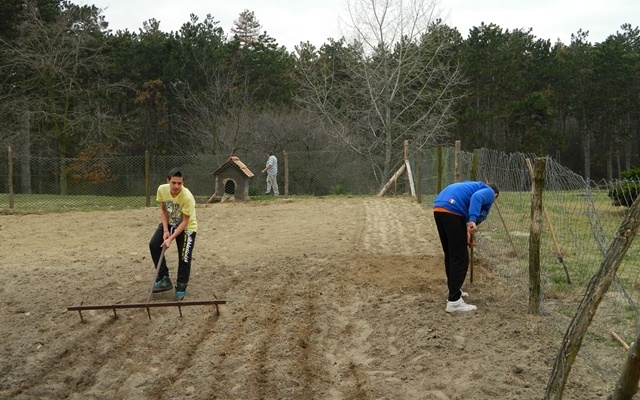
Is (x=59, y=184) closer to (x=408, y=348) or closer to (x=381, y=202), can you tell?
(x=381, y=202)

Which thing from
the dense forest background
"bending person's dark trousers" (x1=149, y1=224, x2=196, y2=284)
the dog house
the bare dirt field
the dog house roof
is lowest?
the bare dirt field

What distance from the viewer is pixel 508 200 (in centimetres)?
1188

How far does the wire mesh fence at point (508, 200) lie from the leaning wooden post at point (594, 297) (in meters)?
1.43

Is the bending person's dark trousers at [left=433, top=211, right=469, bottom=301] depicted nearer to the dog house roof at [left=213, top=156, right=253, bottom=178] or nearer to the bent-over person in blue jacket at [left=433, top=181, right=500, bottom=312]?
the bent-over person in blue jacket at [left=433, top=181, right=500, bottom=312]

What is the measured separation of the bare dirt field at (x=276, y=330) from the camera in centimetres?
571

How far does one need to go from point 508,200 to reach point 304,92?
25330 millimetres

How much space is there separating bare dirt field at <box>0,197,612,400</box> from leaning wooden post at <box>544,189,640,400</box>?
0.94 metres

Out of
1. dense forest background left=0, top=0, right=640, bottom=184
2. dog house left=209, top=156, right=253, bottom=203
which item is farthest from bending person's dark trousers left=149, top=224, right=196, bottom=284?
dense forest background left=0, top=0, right=640, bottom=184

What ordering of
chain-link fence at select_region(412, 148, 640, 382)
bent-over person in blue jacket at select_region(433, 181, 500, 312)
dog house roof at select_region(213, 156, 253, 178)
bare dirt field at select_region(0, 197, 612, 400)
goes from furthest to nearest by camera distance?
dog house roof at select_region(213, 156, 253, 178)
bent-over person in blue jacket at select_region(433, 181, 500, 312)
chain-link fence at select_region(412, 148, 640, 382)
bare dirt field at select_region(0, 197, 612, 400)

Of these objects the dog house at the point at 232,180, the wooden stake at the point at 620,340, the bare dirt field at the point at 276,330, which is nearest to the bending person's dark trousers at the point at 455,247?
the bare dirt field at the point at 276,330

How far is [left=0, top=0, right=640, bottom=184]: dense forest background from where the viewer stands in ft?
100

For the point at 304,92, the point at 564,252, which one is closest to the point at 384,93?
the point at 304,92


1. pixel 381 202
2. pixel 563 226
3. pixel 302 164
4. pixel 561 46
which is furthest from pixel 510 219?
pixel 561 46

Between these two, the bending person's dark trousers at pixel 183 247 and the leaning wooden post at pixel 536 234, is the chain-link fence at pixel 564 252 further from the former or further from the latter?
the bending person's dark trousers at pixel 183 247
